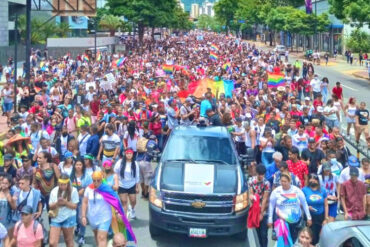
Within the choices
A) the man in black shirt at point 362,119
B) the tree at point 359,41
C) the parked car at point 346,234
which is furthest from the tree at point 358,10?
the parked car at point 346,234

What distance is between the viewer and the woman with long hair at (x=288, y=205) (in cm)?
858

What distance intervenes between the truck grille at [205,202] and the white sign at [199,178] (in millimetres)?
94

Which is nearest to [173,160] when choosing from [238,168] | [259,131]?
[238,168]

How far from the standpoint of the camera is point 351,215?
9.56m

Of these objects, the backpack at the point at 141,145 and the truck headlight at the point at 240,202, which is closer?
the truck headlight at the point at 240,202

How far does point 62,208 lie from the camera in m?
8.51

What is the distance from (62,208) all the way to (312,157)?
523cm

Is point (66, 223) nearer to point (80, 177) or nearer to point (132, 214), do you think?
point (80, 177)

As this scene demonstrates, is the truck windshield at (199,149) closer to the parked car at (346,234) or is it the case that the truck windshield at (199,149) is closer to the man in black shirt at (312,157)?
the man in black shirt at (312,157)

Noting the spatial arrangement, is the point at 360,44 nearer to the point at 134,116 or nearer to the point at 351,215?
the point at 134,116

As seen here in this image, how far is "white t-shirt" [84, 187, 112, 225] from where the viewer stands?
338 inches

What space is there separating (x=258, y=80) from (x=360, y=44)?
26.6m

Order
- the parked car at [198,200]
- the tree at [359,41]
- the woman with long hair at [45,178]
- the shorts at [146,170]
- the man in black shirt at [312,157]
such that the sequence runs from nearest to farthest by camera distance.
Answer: the parked car at [198,200] → the woman with long hair at [45,178] → the man in black shirt at [312,157] → the shorts at [146,170] → the tree at [359,41]

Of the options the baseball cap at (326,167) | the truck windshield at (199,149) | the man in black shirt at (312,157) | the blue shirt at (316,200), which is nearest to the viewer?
the blue shirt at (316,200)
